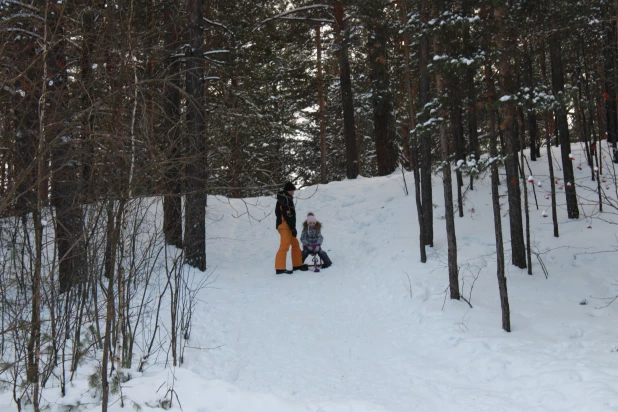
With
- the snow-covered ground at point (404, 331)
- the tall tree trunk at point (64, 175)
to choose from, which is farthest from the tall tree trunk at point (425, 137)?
the tall tree trunk at point (64, 175)

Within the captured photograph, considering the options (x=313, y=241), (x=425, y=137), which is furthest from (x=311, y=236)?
(x=425, y=137)

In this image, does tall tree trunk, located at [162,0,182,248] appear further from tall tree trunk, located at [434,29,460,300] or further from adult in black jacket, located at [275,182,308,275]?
tall tree trunk, located at [434,29,460,300]

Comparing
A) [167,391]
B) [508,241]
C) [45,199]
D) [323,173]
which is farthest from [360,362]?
[323,173]

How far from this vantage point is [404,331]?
6.77 meters

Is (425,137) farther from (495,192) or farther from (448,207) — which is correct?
(495,192)

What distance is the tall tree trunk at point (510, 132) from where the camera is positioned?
6474mm

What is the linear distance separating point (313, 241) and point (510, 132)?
16.8 ft

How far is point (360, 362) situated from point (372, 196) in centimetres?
934

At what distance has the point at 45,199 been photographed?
4.08 m

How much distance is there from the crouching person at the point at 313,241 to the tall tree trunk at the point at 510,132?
407 cm

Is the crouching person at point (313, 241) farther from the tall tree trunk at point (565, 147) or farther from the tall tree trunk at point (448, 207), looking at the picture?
the tall tree trunk at point (565, 147)

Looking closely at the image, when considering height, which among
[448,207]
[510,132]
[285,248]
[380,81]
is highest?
[380,81]

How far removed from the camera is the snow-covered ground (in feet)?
14.9

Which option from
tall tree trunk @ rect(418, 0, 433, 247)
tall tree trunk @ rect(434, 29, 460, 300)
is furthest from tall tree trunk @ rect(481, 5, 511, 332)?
tall tree trunk @ rect(418, 0, 433, 247)
